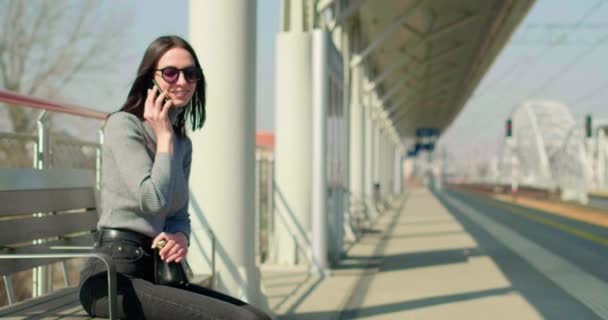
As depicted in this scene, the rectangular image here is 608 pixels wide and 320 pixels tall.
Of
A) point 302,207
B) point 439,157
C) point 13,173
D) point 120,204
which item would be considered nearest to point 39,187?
point 13,173

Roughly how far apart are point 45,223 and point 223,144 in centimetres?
172

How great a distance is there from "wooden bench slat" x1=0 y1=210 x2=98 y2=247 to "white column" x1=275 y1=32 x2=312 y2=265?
16.0 ft

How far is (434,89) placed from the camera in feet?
113

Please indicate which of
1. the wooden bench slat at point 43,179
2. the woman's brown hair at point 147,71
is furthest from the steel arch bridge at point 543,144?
the woman's brown hair at point 147,71

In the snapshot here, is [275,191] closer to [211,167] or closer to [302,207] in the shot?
[302,207]

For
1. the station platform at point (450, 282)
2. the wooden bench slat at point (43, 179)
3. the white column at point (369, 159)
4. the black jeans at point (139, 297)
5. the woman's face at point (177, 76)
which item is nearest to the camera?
the black jeans at point (139, 297)

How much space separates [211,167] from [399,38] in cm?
1854

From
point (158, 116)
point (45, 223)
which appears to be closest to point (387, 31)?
point (45, 223)

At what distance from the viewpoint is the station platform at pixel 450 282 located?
265 inches

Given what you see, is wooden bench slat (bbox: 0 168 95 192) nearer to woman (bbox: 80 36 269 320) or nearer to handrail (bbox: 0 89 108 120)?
handrail (bbox: 0 89 108 120)

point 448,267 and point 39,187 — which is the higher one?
point 39,187

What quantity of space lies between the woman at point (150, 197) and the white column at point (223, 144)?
2570 mm

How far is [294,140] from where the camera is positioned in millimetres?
→ 9352

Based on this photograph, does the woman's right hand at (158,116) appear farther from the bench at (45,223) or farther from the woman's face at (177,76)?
the bench at (45,223)
